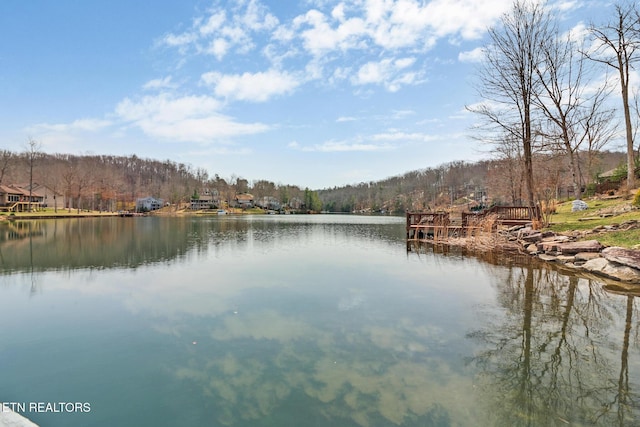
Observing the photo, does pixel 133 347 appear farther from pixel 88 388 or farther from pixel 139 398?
pixel 139 398

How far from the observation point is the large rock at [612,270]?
9.02 metres

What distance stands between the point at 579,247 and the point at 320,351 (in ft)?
37.5

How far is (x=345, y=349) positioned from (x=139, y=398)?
2.86 meters

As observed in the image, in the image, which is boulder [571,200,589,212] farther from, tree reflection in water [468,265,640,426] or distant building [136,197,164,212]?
distant building [136,197,164,212]

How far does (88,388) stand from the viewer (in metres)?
4.17

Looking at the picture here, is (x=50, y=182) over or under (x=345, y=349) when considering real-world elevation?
over

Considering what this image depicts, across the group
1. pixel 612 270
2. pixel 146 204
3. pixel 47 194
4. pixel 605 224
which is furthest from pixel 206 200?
pixel 612 270

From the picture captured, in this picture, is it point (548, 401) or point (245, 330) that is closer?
point (548, 401)

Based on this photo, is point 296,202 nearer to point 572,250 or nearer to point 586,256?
point 572,250

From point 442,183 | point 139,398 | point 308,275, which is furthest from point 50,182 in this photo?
point 442,183

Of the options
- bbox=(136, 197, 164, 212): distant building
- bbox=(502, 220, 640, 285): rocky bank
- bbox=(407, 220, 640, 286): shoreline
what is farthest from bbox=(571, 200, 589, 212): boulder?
bbox=(136, 197, 164, 212): distant building

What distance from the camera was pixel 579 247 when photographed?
1189cm

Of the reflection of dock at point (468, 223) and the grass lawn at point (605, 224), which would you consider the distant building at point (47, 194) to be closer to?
the reflection of dock at point (468, 223)

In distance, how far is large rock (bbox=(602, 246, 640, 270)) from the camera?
912 cm
